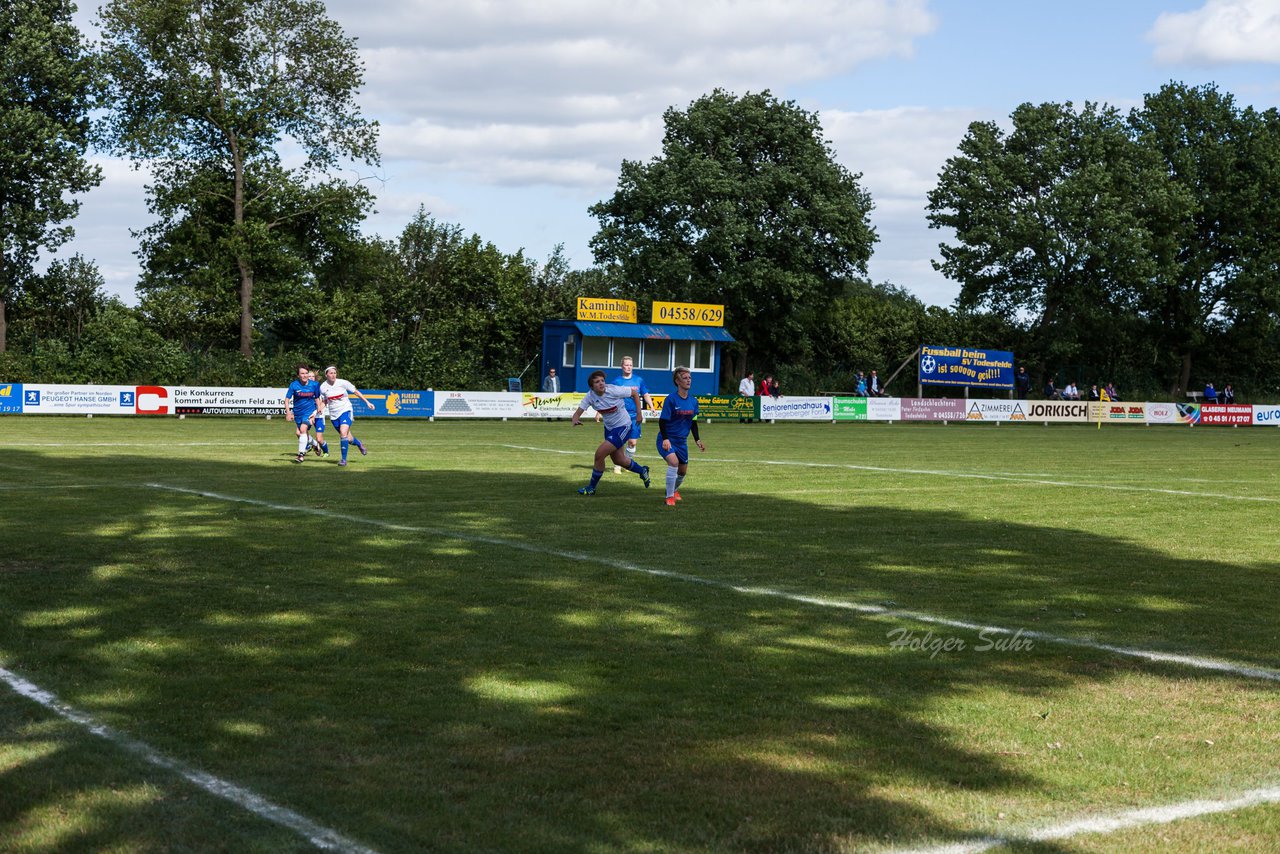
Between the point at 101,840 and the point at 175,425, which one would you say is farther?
the point at 175,425

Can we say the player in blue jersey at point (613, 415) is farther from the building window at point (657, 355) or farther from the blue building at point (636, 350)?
the building window at point (657, 355)

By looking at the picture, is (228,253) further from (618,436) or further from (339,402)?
(618,436)

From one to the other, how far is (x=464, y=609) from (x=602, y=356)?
46997 millimetres

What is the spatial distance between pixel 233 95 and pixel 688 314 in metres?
20.1

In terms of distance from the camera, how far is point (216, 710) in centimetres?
629

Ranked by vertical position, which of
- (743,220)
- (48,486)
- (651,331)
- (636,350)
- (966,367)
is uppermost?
(743,220)

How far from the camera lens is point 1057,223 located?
212 ft

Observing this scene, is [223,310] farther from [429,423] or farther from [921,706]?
[921,706]

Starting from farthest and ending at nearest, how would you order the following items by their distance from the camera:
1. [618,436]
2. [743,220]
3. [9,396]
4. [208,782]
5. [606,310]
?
[743,220], [606,310], [9,396], [618,436], [208,782]

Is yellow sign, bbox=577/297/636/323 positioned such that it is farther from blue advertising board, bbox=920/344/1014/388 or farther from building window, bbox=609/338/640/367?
blue advertising board, bbox=920/344/1014/388

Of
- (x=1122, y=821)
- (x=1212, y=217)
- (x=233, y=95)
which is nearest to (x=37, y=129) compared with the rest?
(x=233, y=95)

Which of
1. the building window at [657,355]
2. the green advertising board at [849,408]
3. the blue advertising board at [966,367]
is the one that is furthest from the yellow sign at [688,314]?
the blue advertising board at [966,367]

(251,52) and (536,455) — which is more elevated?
(251,52)

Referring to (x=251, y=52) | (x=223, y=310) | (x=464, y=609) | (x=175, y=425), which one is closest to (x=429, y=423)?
(x=175, y=425)
